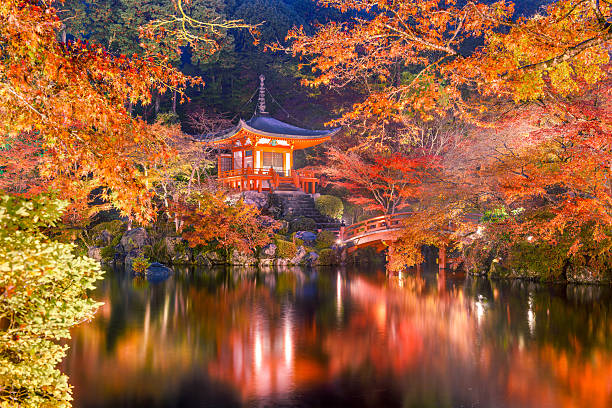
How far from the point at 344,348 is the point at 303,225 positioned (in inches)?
580

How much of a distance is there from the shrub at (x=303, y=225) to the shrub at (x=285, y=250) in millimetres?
1968

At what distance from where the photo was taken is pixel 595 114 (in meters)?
9.99

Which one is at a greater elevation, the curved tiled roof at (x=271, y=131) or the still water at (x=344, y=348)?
the curved tiled roof at (x=271, y=131)

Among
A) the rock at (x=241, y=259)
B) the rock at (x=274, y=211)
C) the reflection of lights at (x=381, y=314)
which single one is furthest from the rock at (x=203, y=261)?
the reflection of lights at (x=381, y=314)

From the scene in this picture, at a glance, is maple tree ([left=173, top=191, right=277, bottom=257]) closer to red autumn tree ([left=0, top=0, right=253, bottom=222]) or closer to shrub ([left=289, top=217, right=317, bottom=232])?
shrub ([left=289, top=217, right=317, bottom=232])

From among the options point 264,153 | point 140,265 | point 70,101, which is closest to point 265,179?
point 264,153

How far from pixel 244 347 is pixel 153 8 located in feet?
96.7

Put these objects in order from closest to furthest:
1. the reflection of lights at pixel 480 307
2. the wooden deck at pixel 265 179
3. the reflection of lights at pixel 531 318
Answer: the reflection of lights at pixel 531 318
the reflection of lights at pixel 480 307
the wooden deck at pixel 265 179

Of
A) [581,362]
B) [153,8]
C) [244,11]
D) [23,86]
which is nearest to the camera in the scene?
[23,86]

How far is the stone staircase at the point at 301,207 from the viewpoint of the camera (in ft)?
80.4

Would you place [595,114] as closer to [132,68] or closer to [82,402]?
[132,68]

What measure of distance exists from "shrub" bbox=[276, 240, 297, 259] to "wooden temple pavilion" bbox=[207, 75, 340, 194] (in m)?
5.49

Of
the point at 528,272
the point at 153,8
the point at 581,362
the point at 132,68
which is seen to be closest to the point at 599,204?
the point at 581,362

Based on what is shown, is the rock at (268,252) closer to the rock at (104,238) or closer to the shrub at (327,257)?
the shrub at (327,257)
